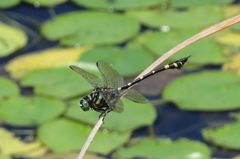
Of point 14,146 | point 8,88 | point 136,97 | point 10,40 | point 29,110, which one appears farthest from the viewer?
point 10,40

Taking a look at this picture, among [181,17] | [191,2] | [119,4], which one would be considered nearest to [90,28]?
[119,4]

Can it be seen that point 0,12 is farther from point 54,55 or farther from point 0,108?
point 0,108

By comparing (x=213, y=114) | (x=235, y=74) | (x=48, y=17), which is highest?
(x=48, y=17)

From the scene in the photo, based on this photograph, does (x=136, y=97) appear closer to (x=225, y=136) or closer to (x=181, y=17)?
(x=225, y=136)

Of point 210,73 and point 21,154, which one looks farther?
point 210,73

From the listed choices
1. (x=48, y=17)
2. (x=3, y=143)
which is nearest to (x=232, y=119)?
(x=3, y=143)

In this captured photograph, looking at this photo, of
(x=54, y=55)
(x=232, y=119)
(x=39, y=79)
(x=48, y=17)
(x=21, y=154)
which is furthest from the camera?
(x=48, y=17)

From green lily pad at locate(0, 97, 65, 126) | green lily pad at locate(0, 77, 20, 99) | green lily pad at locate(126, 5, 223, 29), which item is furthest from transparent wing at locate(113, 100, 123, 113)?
green lily pad at locate(126, 5, 223, 29)
